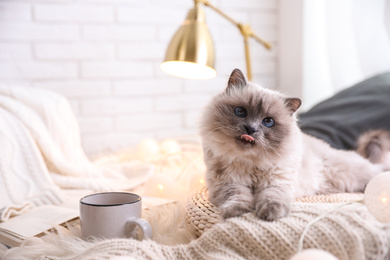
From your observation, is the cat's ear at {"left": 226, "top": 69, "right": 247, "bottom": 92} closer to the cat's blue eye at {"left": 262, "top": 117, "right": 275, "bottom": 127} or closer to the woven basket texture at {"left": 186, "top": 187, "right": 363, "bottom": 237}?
the cat's blue eye at {"left": 262, "top": 117, "right": 275, "bottom": 127}

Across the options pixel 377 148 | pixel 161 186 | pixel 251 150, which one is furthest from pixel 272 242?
pixel 377 148

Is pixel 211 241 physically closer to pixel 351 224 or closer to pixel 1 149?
pixel 351 224

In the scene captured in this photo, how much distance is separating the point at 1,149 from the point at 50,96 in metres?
0.37

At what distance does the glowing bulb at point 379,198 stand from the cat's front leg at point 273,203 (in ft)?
0.54

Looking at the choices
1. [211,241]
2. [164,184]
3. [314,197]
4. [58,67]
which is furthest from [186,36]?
[58,67]

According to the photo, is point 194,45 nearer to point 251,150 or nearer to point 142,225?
point 251,150

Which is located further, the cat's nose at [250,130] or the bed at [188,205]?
the cat's nose at [250,130]

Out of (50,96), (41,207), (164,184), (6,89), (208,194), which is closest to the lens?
(208,194)

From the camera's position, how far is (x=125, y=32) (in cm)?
214

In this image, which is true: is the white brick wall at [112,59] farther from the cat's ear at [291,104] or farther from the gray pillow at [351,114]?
the cat's ear at [291,104]

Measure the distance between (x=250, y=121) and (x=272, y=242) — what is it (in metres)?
0.27

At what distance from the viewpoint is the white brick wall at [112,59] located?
76.5 inches

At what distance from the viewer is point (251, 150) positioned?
2.97 ft

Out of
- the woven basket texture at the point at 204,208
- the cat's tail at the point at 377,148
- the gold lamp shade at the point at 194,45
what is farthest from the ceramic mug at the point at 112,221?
the cat's tail at the point at 377,148
